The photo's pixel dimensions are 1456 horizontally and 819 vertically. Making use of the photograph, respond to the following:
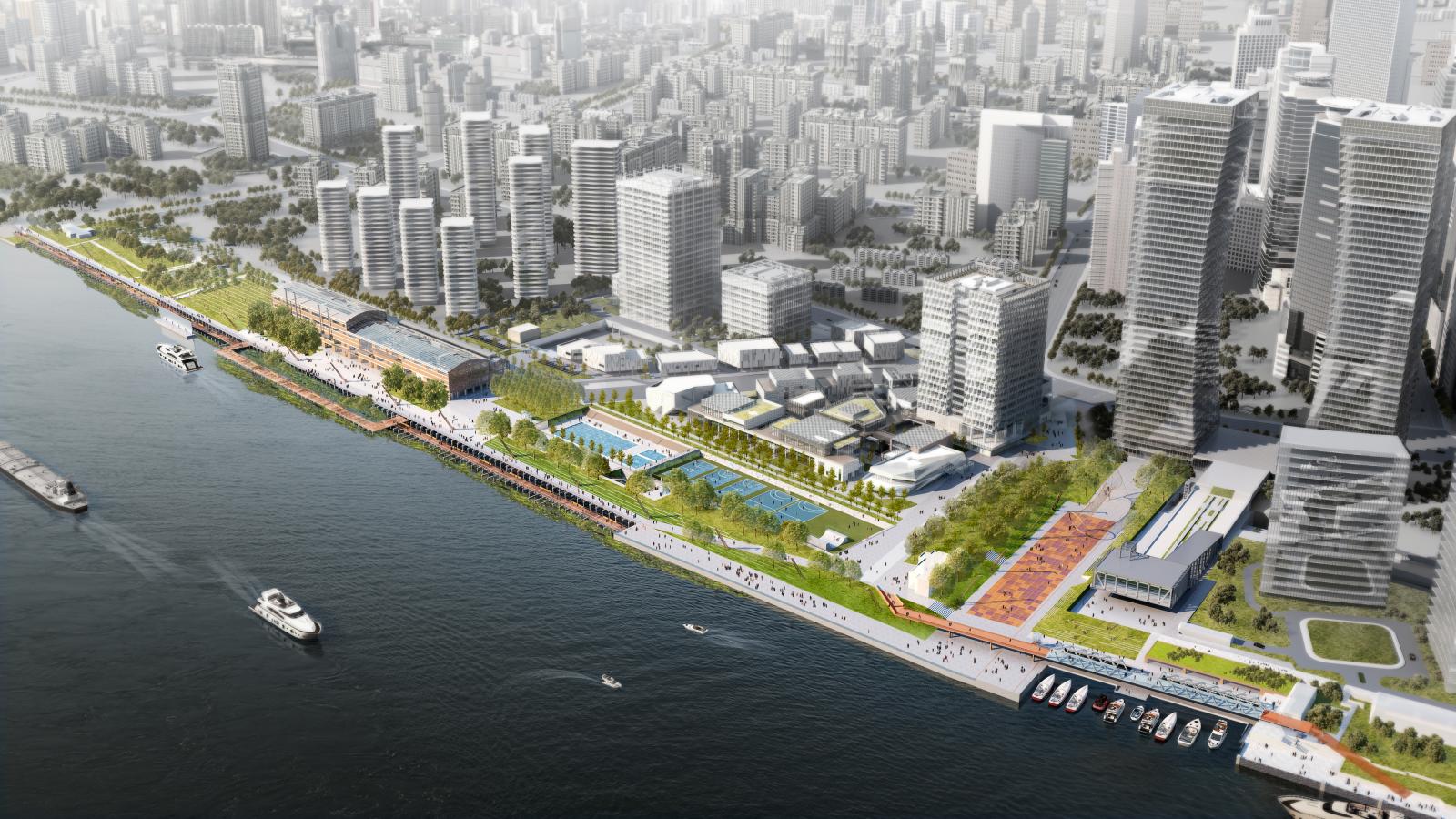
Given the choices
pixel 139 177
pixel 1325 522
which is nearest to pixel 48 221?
pixel 139 177

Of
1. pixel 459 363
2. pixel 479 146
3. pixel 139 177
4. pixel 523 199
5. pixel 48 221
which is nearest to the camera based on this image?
pixel 459 363

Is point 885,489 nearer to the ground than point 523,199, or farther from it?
nearer to the ground

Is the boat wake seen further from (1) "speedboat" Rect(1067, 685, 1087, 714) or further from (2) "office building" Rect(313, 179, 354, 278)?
(2) "office building" Rect(313, 179, 354, 278)

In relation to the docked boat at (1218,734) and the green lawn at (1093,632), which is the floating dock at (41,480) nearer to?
the green lawn at (1093,632)

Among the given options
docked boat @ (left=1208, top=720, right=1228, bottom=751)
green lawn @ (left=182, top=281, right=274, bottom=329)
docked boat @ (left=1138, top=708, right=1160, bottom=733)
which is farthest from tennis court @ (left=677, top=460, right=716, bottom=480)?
green lawn @ (left=182, top=281, right=274, bottom=329)

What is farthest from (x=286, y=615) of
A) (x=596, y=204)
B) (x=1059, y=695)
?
(x=596, y=204)

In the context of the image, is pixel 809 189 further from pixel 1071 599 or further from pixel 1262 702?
pixel 1262 702
